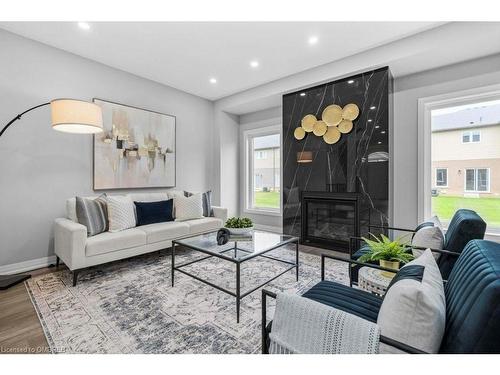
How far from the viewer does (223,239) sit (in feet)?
8.23

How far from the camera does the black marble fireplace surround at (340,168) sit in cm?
329

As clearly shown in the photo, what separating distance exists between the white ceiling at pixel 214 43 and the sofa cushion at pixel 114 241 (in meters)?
Answer: 2.37

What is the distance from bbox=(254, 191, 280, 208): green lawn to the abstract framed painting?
193 centimetres

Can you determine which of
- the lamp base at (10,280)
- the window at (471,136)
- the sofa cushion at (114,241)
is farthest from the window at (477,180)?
the lamp base at (10,280)

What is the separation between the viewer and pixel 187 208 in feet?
12.4

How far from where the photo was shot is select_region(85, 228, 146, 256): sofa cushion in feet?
8.38

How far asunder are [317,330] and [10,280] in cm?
321

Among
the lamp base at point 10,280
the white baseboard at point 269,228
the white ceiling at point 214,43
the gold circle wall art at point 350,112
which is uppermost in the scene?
the white ceiling at point 214,43

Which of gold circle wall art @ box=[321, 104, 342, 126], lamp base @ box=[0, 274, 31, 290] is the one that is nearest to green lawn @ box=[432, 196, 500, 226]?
gold circle wall art @ box=[321, 104, 342, 126]

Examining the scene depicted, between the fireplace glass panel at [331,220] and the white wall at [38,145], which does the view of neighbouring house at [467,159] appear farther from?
the white wall at [38,145]

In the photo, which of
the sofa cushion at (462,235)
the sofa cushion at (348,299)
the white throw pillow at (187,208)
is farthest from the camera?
the white throw pillow at (187,208)

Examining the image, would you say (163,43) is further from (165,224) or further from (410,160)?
(410,160)

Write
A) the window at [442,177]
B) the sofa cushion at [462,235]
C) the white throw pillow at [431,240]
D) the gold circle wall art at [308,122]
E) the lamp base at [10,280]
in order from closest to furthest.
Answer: the sofa cushion at [462,235], the white throw pillow at [431,240], the lamp base at [10,280], the window at [442,177], the gold circle wall art at [308,122]

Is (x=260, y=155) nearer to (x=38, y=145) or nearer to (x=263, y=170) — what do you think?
(x=263, y=170)
